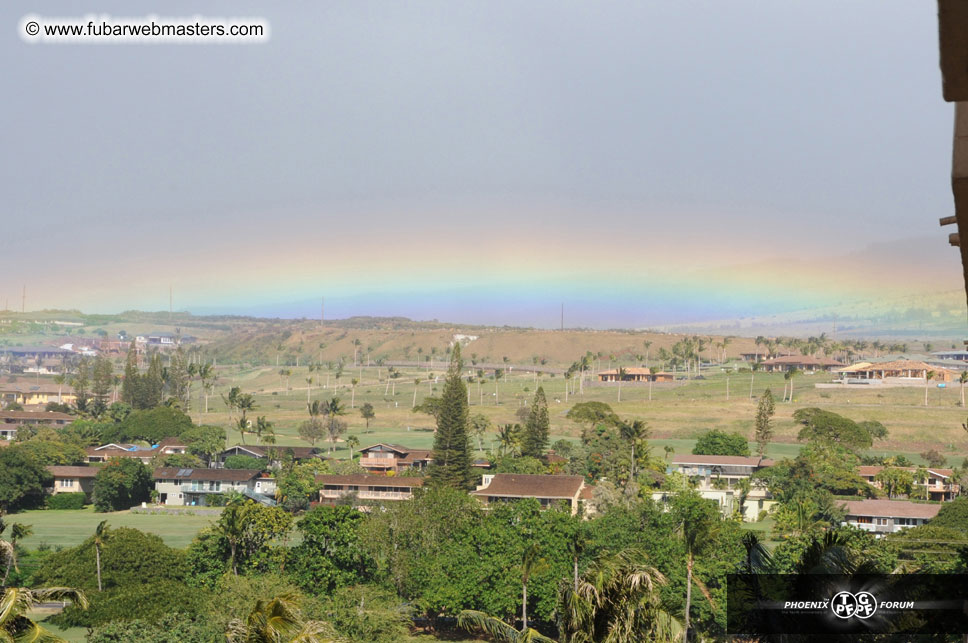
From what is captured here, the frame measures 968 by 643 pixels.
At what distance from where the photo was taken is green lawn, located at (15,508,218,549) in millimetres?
54909

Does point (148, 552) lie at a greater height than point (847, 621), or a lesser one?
lesser

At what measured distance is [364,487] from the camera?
6850 cm

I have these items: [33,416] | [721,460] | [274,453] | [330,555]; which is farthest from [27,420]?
[330,555]

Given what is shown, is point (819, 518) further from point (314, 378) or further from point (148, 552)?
point (314, 378)

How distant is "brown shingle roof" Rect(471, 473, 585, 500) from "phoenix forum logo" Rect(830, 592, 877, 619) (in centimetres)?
4875

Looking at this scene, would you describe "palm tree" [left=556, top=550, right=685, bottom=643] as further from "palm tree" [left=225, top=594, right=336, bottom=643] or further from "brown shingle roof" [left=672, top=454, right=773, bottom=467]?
"brown shingle roof" [left=672, top=454, right=773, bottom=467]

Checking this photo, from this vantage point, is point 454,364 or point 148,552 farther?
point 454,364

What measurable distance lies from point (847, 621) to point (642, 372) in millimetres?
146455

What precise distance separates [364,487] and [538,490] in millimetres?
13078

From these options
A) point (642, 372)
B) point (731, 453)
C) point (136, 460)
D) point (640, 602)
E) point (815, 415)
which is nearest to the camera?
point (640, 602)

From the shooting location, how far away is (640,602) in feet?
52.5

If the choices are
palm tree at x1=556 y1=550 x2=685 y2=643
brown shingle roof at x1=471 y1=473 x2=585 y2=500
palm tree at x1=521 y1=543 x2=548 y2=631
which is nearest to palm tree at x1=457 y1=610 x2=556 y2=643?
palm tree at x1=521 y1=543 x2=548 y2=631

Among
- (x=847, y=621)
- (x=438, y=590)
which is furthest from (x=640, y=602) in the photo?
(x=438, y=590)

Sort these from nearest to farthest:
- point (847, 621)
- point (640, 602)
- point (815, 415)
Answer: point (847, 621)
point (640, 602)
point (815, 415)
